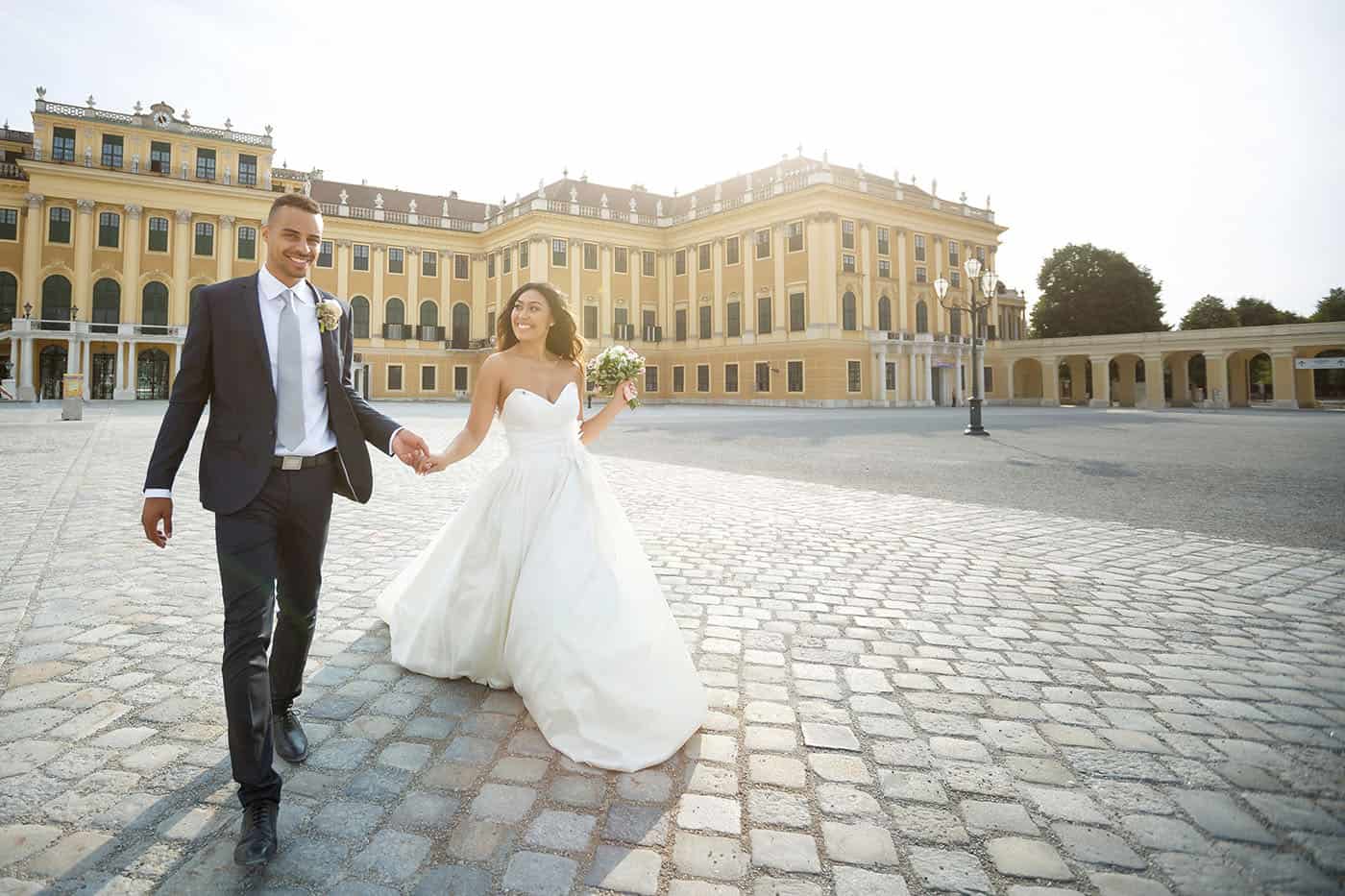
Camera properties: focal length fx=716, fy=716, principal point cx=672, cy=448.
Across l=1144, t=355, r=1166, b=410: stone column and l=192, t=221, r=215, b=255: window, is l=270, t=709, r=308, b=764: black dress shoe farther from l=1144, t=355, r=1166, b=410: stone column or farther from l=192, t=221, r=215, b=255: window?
l=1144, t=355, r=1166, b=410: stone column

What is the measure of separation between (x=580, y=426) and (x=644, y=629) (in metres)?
1.37

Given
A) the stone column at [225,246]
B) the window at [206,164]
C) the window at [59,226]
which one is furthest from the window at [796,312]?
the window at [59,226]

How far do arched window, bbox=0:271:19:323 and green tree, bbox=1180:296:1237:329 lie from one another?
280ft

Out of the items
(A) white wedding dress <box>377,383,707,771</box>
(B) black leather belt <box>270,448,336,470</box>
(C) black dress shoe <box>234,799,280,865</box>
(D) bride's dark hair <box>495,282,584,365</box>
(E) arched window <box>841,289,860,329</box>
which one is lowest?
(C) black dress shoe <box>234,799,280,865</box>

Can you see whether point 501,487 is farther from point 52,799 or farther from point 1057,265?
point 1057,265

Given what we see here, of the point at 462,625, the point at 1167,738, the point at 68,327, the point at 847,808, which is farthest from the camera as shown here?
the point at 68,327

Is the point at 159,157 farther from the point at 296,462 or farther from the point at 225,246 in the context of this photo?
the point at 296,462

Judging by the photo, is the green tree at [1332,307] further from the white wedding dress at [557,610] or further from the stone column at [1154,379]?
the white wedding dress at [557,610]

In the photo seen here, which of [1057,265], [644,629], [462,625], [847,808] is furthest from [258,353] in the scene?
[1057,265]

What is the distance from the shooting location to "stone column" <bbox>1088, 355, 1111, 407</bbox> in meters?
48.0

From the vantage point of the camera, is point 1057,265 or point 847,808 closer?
point 847,808

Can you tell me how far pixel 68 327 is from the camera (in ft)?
134

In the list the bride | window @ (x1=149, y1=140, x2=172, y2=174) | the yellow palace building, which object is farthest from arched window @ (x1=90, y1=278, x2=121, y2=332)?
the bride

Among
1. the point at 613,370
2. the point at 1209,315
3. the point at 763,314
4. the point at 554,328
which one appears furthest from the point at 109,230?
the point at 1209,315
